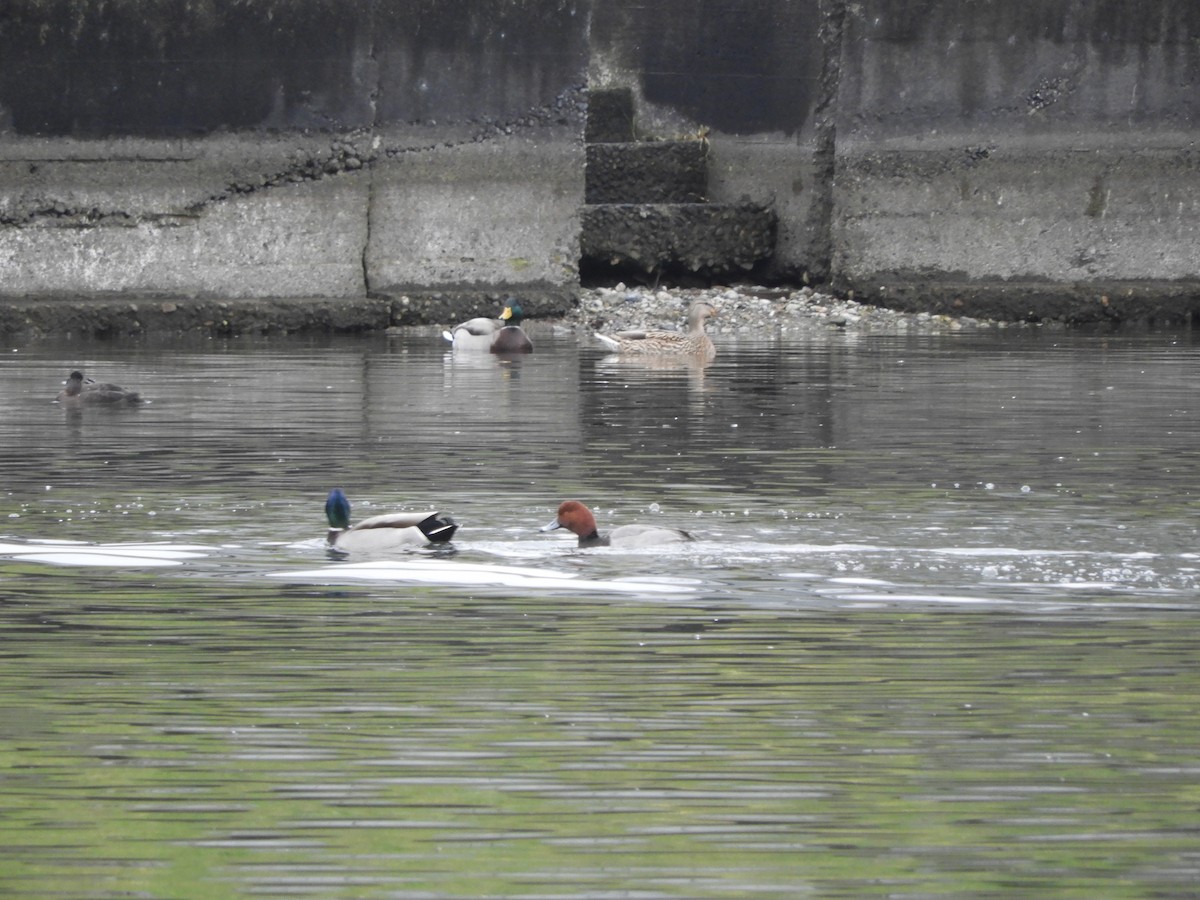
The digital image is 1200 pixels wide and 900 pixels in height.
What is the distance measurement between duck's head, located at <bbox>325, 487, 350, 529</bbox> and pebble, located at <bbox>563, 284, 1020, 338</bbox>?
1182 centimetres

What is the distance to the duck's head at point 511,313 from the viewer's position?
739 inches

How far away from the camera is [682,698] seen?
216 inches

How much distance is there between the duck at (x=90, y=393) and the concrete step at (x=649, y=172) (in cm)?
944

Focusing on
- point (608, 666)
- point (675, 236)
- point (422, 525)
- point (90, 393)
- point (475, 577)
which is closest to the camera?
point (608, 666)

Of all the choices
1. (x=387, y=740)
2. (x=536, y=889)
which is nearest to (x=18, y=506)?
(x=387, y=740)

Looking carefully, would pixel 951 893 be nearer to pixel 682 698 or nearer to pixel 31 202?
pixel 682 698

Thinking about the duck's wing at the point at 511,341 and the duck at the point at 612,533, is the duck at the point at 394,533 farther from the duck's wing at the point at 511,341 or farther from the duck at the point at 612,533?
the duck's wing at the point at 511,341

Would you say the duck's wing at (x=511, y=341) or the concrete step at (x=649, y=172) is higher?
the concrete step at (x=649, y=172)

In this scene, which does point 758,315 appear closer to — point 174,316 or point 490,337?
point 490,337

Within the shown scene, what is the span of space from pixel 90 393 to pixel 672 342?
5673 millimetres

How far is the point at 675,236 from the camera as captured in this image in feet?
69.9

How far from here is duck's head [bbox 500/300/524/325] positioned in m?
18.8

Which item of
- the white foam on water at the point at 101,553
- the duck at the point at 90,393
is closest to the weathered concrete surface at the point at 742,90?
the duck at the point at 90,393

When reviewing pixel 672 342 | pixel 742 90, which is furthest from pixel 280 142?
pixel 742 90
